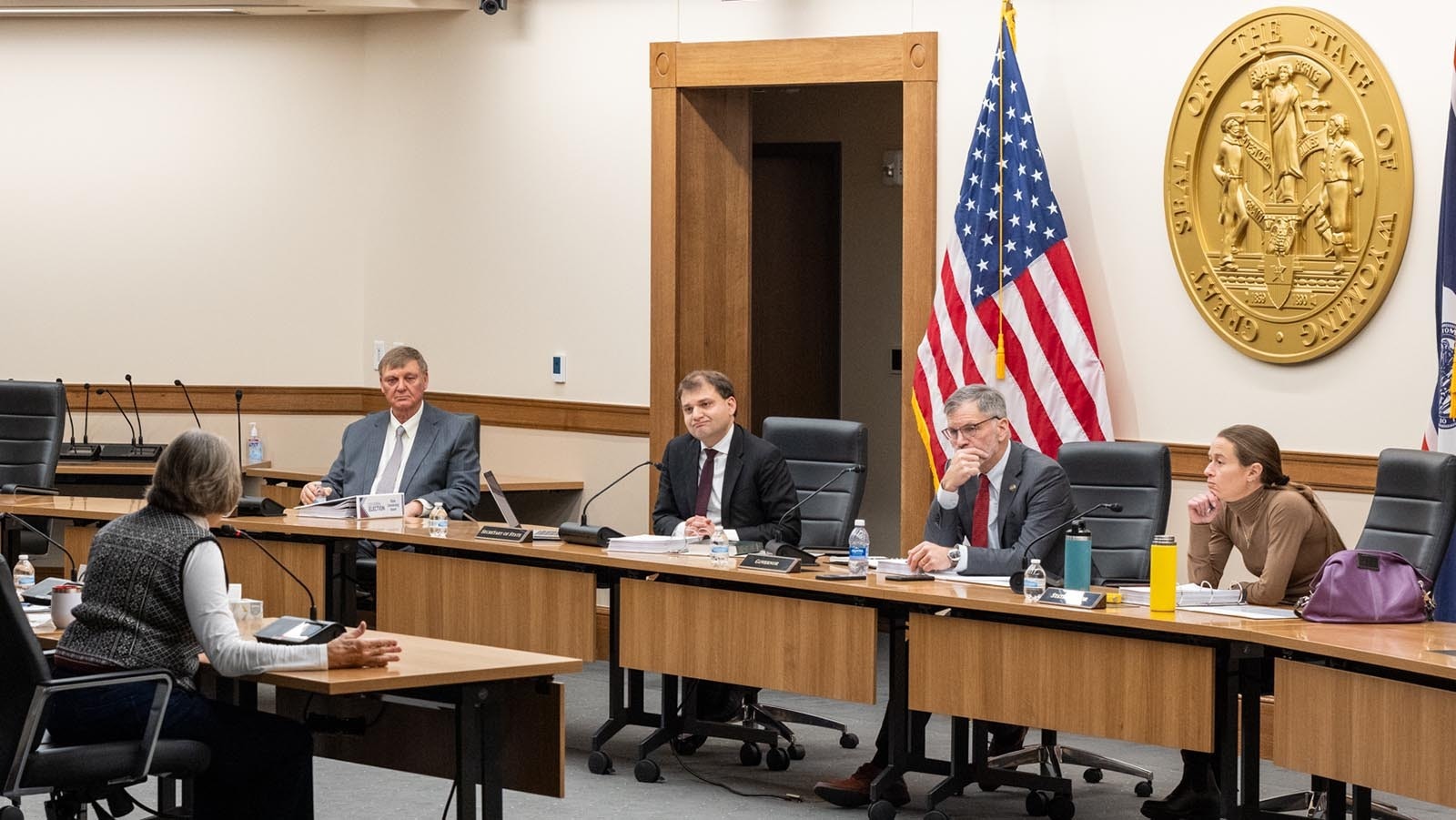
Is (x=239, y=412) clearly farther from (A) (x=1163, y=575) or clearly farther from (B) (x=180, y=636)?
(A) (x=1163, y=575)

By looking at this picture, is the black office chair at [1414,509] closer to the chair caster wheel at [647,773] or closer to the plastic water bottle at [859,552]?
the plastic water bottle at [859,552]

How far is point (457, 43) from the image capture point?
862 cm

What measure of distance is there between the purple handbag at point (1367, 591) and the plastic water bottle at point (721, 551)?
1.67 m

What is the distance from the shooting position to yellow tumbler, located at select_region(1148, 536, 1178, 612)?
4605mm

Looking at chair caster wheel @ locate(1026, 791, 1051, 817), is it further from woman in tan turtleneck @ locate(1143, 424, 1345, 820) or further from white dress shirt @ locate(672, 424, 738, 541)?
white dress shirt @ locate(672, 424, 738, 541)

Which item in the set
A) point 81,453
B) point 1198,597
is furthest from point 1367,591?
point 81,453

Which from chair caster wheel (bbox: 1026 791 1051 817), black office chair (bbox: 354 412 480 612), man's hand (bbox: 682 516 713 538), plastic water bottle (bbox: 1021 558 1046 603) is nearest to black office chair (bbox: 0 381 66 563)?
black office chair (bbox: 354 412 480 612)

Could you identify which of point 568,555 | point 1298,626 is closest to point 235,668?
point 568,555

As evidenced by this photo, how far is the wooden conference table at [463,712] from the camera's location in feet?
12.6

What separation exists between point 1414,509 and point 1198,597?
2.59 ft

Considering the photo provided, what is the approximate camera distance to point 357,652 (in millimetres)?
3855

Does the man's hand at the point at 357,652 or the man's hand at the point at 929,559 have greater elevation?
the man's hand at the point at 929,559

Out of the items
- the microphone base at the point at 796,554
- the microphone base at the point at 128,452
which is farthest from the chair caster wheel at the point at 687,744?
the microphone base at the point at 128,452

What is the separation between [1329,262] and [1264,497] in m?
1.51
